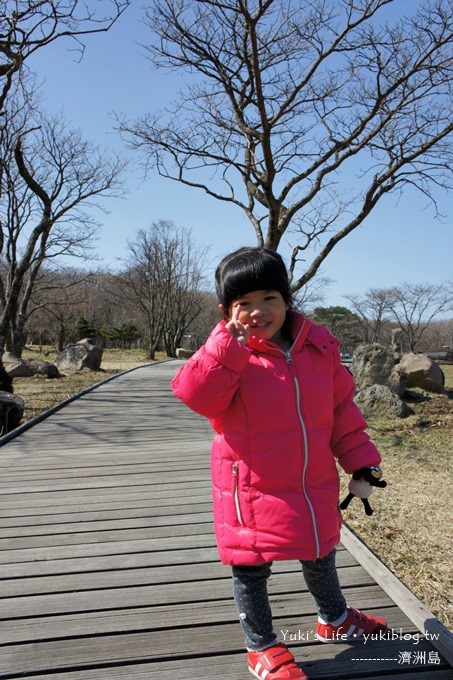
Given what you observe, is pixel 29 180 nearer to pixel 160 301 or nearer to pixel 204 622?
pixel 204 622

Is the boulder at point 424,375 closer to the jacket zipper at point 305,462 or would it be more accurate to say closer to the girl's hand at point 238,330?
the jacket zipper at point 305,462

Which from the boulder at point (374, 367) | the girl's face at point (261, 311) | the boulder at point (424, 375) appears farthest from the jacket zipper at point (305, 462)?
the boulder at point (424, 375)

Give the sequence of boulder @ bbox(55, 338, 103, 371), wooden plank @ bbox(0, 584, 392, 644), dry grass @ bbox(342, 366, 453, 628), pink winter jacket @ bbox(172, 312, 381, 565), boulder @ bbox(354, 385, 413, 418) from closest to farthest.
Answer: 1. pink winter jacket @ bbox(172, 312, 381, 565)
2. wooden plank @ bbox(0, 584, 392, 644)
3. dry grass @ bbox(342, 366, 453, 628)
4. boulder @ bbox(354, 385, 413, 418)
5. boulder @ bbox(55, 338, 103, 371)

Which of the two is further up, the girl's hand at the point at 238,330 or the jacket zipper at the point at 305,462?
the girl's hand at the point at 238,330

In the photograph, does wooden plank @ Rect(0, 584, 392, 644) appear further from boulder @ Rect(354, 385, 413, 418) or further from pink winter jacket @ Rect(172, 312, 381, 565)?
boulder @ Rect(354, 385, 413, 418)

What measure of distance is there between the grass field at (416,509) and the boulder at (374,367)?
4.69 ft

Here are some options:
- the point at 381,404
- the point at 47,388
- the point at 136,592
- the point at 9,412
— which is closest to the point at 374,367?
the point at 381,404

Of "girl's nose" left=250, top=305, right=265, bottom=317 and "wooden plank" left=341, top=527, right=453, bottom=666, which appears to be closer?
"girl's nose" left=250, top=305, right=265, bottom=317

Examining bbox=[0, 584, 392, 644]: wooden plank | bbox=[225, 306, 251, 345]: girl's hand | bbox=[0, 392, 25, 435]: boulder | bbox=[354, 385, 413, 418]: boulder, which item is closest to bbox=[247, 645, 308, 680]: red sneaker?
bbox=[0, 584, 392, 644]: wooden plank

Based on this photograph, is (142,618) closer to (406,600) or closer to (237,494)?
(237,494)

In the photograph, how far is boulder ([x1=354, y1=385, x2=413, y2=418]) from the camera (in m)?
8.16

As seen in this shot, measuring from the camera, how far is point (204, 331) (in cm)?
4447

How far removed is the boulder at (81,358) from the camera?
661 inches

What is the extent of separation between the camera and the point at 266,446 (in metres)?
1.65
